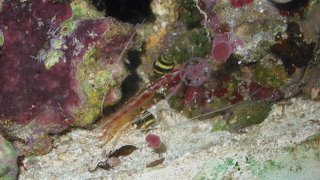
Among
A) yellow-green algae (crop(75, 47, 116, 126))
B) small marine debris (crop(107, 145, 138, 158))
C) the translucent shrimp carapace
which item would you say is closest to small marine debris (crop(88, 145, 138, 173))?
small marine debris (crop(107, 145, 138, 158))

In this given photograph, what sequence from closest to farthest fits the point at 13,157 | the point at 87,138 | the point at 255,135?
1. the point at 13,157
2. the point at 255,135
3. the point at 87,138

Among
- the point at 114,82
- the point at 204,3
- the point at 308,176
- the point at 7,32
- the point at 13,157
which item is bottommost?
the point at 308,176

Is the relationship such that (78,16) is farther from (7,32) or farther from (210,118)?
(210,118)

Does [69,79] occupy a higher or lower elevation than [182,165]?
higher

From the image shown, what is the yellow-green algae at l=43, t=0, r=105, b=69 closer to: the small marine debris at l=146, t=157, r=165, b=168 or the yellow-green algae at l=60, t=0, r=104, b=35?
the yellow-green algae at l=60, t=0, r=104, b=35

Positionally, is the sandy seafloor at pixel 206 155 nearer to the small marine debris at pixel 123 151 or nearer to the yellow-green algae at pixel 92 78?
the small marine debris at pixel 123 151

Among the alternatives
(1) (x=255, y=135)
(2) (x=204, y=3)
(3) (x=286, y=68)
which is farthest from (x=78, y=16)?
(3) (x=286, y=68)
